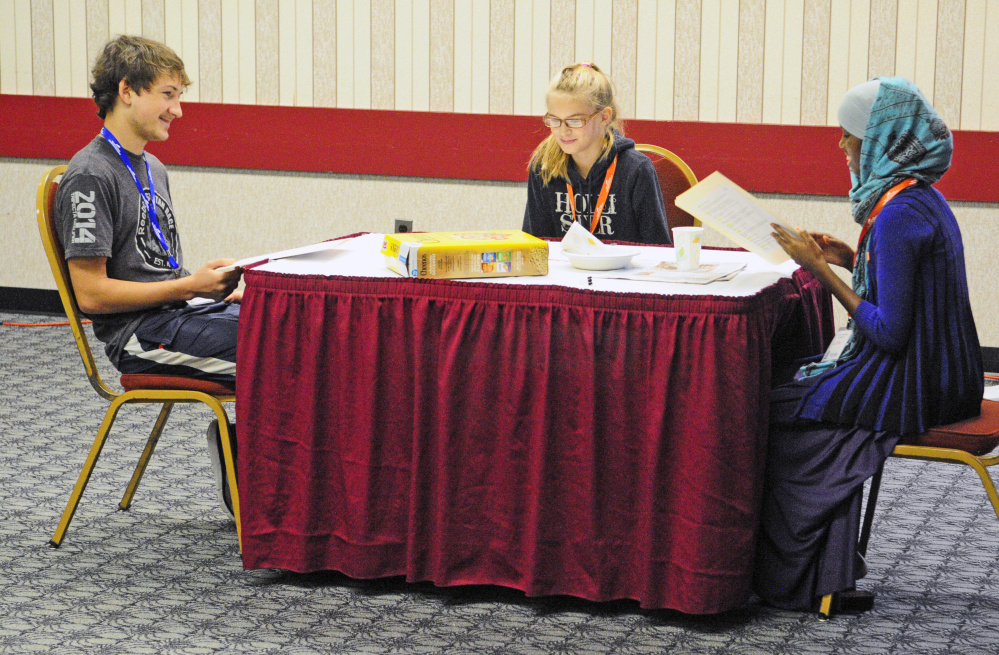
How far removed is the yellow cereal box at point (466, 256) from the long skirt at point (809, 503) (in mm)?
594

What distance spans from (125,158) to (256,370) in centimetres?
69

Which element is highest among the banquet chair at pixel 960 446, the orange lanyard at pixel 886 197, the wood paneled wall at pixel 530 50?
the wood paneled wall at pixel 530 50

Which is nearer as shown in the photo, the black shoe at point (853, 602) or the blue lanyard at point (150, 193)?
the black shoe at point (853, 602)


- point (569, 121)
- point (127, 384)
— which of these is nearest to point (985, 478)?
point (569, 121)

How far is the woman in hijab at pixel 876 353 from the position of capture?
88.2 inches

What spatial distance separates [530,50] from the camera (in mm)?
4957

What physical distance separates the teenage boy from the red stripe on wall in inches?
88.9

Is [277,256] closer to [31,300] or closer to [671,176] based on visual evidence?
A: [671,176]

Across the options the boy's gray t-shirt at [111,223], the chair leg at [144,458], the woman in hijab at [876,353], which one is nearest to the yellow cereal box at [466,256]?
the woman in hijab at [876,353]

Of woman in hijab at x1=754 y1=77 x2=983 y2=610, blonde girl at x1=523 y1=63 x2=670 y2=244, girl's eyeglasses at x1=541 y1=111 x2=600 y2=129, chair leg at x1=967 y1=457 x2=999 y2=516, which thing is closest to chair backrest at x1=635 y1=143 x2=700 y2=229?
blonde girl at x1=523 y1=63 x2=670 y2=244

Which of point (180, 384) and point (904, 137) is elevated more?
point (904, 137)

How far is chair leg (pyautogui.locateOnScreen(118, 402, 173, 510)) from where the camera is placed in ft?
9.83

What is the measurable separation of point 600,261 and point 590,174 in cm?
85

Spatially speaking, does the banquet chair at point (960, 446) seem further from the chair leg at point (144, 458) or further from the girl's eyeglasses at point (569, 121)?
the chair leg at point (144, 458)
